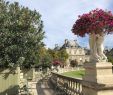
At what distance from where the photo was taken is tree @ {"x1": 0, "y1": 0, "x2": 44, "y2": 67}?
17.3 m

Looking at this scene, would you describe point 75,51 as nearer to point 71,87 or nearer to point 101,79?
point 71,87

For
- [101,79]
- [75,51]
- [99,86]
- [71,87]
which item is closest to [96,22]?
[101,79]

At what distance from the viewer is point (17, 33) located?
17.5m

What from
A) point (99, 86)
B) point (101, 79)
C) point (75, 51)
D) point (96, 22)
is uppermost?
point (75, 51)

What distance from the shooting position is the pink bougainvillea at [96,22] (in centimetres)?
853

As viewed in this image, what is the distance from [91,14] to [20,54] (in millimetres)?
10067

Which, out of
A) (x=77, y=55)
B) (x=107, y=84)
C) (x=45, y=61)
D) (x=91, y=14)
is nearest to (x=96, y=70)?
(x=107, y=84)

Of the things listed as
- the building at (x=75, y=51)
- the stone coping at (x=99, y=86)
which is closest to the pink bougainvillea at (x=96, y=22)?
the stone coping at (x=99, y=86)

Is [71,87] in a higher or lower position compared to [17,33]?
lower

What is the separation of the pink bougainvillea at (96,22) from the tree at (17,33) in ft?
29.4

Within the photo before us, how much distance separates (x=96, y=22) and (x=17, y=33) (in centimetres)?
960

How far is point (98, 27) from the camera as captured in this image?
27.8 ft

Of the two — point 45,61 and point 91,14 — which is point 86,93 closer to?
point 91,14

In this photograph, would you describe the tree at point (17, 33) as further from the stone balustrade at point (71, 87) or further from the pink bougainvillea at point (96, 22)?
the pink bougainvillea at point (96, 22)
